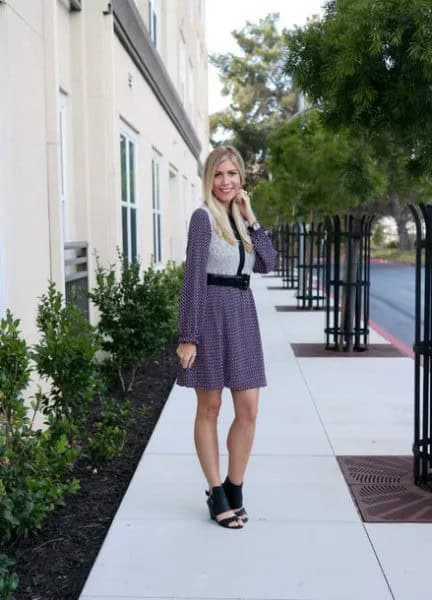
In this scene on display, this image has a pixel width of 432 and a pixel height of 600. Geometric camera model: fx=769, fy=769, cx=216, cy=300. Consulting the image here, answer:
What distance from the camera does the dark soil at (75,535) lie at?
353 centimetres

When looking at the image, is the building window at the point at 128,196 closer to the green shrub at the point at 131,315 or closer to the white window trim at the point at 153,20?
the green shrub at the point at 131,315

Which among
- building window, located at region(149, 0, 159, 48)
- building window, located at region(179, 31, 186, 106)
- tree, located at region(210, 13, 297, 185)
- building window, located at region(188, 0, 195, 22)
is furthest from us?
tree, located at region(210, 13, 297, 185)

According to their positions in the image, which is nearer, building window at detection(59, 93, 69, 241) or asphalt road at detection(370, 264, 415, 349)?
building window at detection(59, 93, 69, 241)

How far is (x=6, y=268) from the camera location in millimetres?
4996

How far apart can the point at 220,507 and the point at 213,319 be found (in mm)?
1024

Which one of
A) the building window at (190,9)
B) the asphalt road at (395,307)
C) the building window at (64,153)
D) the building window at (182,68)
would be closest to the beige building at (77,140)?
the building window at (64,153)

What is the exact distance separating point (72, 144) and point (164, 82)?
6667 mm

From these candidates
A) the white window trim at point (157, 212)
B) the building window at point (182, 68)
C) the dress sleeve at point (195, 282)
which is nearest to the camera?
the dress sleeve at point (195, 282)

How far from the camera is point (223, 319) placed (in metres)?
4.07

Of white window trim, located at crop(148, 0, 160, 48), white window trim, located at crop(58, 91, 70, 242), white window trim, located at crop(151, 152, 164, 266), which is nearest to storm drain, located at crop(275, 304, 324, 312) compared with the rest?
white window trim, located at crop(151, 152, 164, 266)

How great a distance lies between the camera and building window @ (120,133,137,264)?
33.7 feet

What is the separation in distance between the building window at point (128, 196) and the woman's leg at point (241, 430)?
19.5ft

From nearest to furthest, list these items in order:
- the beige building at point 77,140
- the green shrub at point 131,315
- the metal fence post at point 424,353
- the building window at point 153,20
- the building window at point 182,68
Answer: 1. the metal fence post at point 424,353
2. the beige building at point 77,140
3. the green shrub at point 131,315
4. the building window at point 153,20
5. the building window at point 182,68

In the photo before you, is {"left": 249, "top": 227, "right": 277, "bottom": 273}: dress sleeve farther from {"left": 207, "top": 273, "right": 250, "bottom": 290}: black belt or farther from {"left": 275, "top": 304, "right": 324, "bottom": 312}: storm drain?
{"left": 275, "top": 304, "right": 324, "bottom": 312}: storm drain
